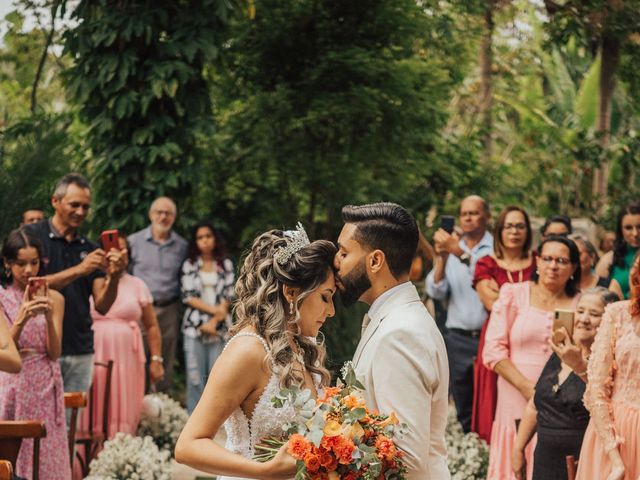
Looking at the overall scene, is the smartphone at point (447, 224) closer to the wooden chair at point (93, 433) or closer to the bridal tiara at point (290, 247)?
the wooden chair at point (93, 433)

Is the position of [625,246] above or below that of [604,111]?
below

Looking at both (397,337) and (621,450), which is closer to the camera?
(397,337)

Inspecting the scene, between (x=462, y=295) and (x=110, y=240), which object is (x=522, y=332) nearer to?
(x=462, y=295)

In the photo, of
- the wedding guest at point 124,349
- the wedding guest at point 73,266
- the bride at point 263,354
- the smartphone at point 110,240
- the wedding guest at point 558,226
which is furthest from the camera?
the wedding guest at point 124,349

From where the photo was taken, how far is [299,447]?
2.85 meters

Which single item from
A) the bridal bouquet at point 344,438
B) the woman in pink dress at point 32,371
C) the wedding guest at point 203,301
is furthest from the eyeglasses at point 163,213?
the bridal bouquet at point 344,438

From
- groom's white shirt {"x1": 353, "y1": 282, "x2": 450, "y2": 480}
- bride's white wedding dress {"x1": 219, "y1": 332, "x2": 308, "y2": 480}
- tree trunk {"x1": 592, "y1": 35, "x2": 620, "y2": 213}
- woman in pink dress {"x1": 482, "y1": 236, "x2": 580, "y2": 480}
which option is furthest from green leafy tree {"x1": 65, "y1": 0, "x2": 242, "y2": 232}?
groom's white shirt {"x1": 353, "y1": 282, "x2": 450, "y2": 480}

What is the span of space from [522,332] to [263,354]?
126 inches

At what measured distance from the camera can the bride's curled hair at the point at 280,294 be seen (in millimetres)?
3410

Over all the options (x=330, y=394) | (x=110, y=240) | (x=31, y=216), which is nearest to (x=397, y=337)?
(x=330, y=394)

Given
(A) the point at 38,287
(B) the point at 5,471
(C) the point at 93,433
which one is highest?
(A) the point at 38,287

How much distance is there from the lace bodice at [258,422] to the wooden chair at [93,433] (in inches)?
158

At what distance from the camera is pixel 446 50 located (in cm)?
1246

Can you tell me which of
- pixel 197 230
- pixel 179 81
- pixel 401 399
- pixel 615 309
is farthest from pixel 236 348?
pixel 179 81
